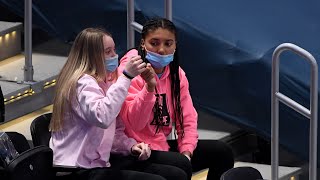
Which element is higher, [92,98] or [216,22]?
[216,22]

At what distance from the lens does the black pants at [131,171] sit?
5.23m

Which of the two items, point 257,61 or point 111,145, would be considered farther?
point 257,61

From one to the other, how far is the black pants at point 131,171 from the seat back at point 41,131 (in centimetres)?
33

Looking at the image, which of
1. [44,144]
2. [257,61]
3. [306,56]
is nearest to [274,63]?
[306,56]

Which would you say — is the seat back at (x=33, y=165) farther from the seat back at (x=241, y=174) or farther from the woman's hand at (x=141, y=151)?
the seat back at (x=241, y=174)

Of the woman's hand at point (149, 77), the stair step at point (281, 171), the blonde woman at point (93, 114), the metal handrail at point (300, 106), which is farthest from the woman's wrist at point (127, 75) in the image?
the stair step at point (281, 171)

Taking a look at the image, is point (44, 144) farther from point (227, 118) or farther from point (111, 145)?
point (227, 118)

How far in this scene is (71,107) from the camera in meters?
5.31

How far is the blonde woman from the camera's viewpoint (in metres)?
5.25

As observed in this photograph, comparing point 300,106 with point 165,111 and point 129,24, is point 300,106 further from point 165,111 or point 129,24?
point 129,24

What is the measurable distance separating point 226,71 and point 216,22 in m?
0.31

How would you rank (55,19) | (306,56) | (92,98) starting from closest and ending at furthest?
(92,98), (306,56), (55,19)

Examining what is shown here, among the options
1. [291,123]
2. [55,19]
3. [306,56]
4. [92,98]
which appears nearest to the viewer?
[92,98]

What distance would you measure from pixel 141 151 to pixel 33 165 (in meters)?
0.59
